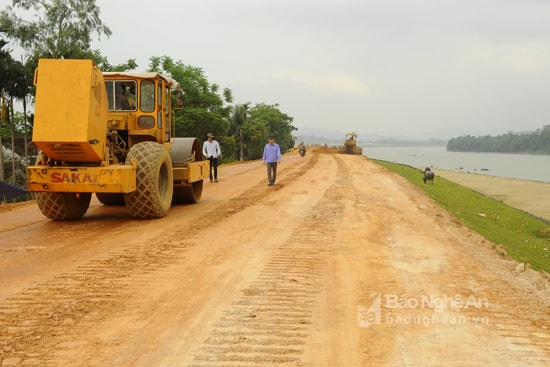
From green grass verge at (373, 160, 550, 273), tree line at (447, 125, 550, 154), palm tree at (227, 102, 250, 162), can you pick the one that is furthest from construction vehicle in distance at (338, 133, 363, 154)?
tree line at (447, 125, 550, 154)

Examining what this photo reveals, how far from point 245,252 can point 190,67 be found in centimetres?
3656

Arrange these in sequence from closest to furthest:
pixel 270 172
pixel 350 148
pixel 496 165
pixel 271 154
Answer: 1. pixel 271 154
2. pixel 270 172
3. pixel 350 148
4. pixel 496 165

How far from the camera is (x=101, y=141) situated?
930cm

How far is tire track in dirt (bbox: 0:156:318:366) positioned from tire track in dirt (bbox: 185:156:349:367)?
111 centimetres

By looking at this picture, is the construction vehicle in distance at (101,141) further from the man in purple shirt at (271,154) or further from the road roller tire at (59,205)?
the man in purple shirt at (271,154)

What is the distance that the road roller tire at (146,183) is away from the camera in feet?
31.8

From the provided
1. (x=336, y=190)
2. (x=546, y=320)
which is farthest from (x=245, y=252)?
(x=336, y=190)

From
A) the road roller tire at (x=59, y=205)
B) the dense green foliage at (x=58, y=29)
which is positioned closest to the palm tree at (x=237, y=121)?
the dense green foliage at (x=58, y=29)

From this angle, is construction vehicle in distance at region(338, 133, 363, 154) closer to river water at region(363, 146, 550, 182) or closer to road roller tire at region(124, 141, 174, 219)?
river water at region(363, 146, 550, 182)

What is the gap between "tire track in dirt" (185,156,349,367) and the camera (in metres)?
3.90

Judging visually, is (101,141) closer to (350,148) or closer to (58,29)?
(58,29)

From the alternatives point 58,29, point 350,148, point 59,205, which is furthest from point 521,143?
point 59,205

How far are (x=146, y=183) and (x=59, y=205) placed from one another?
1773mm

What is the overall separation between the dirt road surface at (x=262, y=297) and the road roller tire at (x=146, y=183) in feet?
1.55
